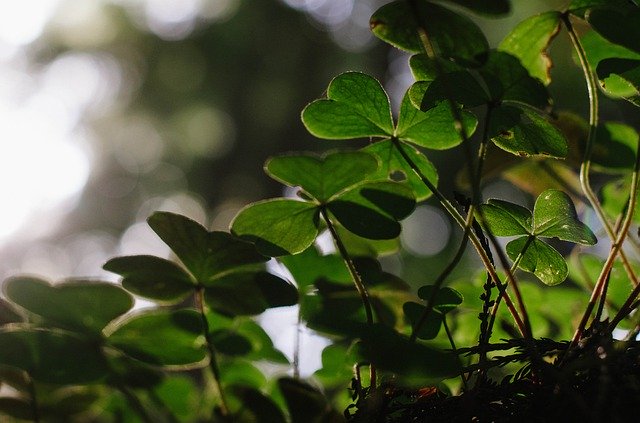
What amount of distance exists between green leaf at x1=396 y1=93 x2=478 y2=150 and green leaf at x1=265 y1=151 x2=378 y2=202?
11 centimetres

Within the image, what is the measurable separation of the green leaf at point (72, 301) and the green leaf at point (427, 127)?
0.39 m

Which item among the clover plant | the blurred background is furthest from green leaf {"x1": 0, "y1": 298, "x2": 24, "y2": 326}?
the blurred background

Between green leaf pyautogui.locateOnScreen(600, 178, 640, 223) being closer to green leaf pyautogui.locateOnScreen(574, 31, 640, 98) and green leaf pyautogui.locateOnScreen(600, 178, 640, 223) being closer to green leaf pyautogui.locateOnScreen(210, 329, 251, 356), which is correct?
green leaf pyautogui.locateOnScreen(574, 31, 640, 98)

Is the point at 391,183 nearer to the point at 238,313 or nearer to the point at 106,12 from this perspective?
the point at 238,313

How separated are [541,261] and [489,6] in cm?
28

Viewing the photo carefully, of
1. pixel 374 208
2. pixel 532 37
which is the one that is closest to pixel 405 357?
pixel 374 208

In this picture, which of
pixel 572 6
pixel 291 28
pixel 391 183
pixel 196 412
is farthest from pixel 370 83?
pixel 291 28

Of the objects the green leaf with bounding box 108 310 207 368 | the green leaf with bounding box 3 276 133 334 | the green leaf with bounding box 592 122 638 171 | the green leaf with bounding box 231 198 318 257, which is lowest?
the green leaf with bounding box 108 310 207 368

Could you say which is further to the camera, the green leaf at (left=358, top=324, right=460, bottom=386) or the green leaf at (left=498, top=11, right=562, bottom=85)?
the green leaf at (left=498, top=11, right=562, bottom=85)

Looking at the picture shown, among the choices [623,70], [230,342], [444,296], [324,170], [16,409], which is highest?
[623,70]

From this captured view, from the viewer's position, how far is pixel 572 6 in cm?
64

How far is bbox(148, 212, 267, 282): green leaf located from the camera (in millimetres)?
636

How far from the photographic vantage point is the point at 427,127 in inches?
27.1

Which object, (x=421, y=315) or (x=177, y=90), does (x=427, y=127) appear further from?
(x=177, y=90)
